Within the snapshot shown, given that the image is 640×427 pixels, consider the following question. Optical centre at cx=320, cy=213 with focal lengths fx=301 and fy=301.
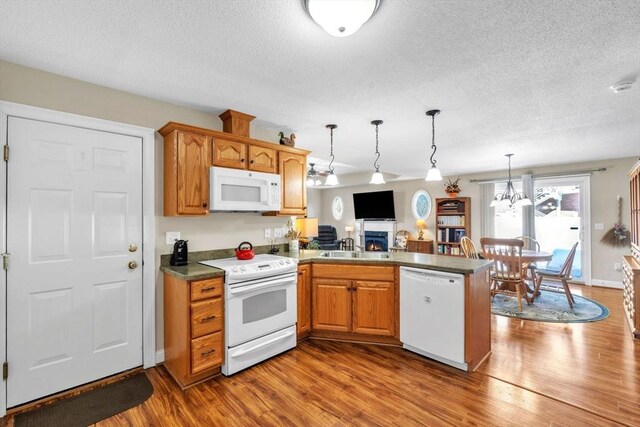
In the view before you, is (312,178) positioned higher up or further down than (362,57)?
further down

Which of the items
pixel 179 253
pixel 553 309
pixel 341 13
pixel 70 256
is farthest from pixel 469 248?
pixel 70 256

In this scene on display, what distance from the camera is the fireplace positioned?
8078 mm


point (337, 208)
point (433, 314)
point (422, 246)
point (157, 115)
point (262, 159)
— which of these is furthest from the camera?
point (337, 208)

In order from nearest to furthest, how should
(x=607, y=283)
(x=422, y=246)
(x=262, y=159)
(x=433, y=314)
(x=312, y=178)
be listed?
(x=433, y=314) → (x=262, y=159) → (x=607, y=283) → (x=312, y=178) → (x=422, y=246)

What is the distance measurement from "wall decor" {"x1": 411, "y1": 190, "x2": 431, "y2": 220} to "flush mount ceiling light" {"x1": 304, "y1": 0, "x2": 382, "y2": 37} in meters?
6.44

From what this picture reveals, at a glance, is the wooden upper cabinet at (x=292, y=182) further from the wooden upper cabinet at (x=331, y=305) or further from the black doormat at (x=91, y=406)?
the black doormat at (x=91, y=406)

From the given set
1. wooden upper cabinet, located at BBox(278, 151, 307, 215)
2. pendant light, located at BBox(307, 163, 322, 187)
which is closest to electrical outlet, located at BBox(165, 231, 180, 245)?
wooden upper cabinet, located at BBox(278, 151, 307, 215)

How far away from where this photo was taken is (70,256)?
2.25 meters

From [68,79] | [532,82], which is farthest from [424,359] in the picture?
[68,79]

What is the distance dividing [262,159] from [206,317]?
160 cm

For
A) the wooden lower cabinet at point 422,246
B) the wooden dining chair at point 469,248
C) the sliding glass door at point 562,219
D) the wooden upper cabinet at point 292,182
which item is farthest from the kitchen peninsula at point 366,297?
the wooden lower cabinet at point 422,246

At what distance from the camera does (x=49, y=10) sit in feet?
5.07

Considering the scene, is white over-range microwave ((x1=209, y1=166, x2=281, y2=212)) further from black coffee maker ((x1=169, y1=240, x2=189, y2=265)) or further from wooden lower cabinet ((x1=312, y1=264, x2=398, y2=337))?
wooden lower cabinet ((x1=312, y1=264, x2=398, y2=337))

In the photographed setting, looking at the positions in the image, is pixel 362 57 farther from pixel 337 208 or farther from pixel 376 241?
pixel 337 208
